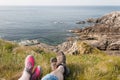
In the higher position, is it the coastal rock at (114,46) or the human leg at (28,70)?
the human leg at (28,70)

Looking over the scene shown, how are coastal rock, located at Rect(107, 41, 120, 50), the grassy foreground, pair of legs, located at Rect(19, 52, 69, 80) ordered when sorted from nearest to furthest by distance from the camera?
pair of legs, located at Rect(19, 52, 69, 80) < the grassy foreground < coastal rock, located at Rect(107, 41, 120, 50)

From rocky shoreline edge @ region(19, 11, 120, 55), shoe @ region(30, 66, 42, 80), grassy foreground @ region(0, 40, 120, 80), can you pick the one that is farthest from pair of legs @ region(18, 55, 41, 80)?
rocky shoreline edge @ region(19, 11, 120, 55)

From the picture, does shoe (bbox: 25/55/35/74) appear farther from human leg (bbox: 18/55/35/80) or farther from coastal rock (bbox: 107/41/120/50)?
coastal rock (bbox: 107/41/120/50)

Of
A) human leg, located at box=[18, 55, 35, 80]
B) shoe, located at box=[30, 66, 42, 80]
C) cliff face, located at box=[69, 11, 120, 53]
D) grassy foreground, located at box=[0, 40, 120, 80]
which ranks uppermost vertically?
human leg, located at box=[18, 55, 35, 80]

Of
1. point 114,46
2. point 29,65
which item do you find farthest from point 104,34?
point 29,65

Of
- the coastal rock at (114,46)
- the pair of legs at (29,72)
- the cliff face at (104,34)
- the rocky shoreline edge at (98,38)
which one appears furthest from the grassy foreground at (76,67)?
the cliff face at (104,34)

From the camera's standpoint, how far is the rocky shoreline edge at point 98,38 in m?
41.6

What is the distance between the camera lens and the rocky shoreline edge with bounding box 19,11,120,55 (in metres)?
41.6

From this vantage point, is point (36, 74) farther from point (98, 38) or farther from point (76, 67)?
point (98, 38)

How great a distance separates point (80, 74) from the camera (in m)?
7.26

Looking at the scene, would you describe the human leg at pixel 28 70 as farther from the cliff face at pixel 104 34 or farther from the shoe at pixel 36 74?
the cliff face at pixel 104 34

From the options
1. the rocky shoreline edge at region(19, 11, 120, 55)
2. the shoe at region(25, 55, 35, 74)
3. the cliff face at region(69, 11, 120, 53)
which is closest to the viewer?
the shoe at region(25, 55, 35, 74)

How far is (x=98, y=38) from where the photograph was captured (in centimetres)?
5862

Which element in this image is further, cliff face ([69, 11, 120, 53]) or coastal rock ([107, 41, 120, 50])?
cliff face ([69, 11, 120, 53])
